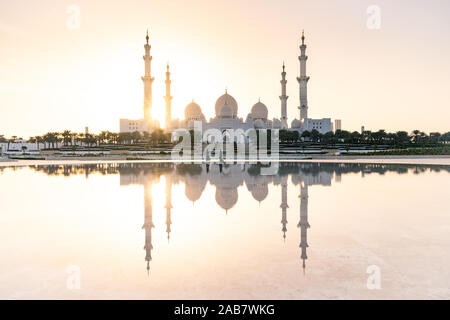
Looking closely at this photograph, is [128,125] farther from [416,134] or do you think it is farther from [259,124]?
[416,134]

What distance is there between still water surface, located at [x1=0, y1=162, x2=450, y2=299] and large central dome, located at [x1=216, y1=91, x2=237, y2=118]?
206 ft

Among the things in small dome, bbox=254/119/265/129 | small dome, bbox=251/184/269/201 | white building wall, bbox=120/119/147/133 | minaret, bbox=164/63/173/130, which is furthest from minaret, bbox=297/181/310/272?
white building wall, bbox=120/119/147/133

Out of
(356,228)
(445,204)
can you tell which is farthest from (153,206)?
(445,204)

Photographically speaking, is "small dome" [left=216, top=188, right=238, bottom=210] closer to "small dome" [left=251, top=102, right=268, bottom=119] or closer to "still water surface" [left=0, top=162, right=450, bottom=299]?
"still water surface" [left=0, top=162, right=450, bottom=299]

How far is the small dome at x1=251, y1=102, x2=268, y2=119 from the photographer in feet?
256

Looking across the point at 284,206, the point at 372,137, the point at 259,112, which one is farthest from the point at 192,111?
the point at 284,206

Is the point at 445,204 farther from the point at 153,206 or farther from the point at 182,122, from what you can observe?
the point at 182,122

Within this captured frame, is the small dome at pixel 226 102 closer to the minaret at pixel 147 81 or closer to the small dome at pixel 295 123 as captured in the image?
the minaret at pixel 147 81

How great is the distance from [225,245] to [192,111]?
238ft

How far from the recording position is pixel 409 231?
764 cm

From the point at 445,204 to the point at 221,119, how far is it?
202ft

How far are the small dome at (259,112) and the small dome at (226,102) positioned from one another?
5.51 meters

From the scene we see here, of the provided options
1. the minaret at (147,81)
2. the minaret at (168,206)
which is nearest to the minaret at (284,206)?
the minaret at (168,206)

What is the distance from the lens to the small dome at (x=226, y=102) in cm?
7400
